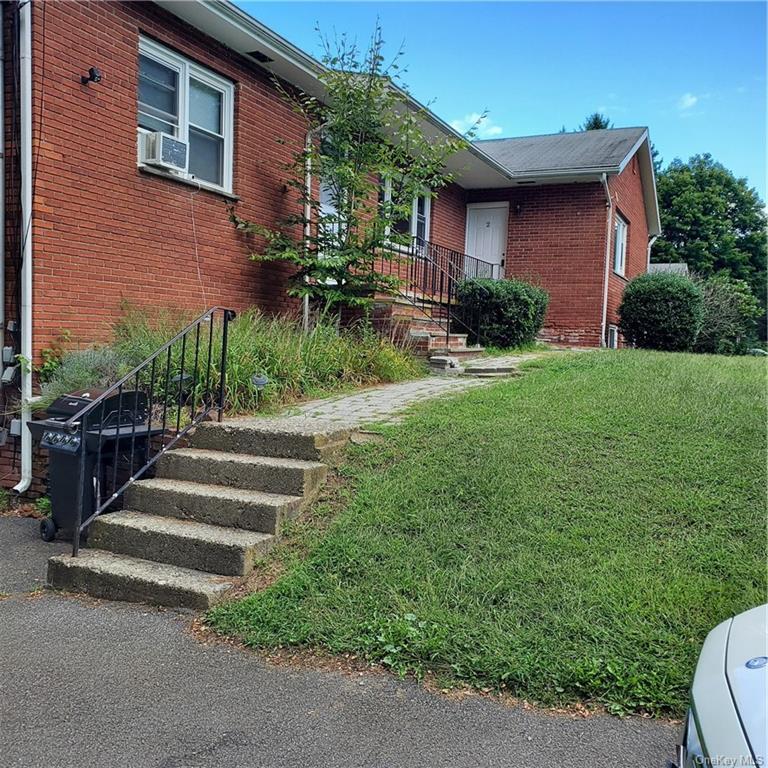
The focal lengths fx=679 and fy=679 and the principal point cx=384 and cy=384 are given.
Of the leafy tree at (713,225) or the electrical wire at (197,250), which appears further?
the leafy tree at (713,225)

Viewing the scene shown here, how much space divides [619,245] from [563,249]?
2.67 m

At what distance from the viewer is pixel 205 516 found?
4.51 meters

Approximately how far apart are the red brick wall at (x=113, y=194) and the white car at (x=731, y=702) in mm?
6058

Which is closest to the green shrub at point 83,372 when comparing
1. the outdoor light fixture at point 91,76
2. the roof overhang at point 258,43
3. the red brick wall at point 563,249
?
the outdoor light fixture at point 91,76

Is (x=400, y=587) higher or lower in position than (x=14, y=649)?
higher

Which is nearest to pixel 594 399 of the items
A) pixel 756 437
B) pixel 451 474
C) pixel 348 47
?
pixel 756 437

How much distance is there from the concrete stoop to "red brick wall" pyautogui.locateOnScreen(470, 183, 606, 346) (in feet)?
37.6

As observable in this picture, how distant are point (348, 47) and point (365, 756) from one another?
28.2 feet

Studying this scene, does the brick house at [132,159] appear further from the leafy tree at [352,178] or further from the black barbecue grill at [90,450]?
the black barbecue grill at [90,450]

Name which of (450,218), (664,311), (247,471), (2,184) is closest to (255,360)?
(247,471)

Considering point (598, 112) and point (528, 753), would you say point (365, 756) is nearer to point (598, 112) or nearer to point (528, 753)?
point (528, 753)

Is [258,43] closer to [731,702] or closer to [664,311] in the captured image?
[731,702]

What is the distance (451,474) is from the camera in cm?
466

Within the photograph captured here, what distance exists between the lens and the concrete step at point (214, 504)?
4.34 m
